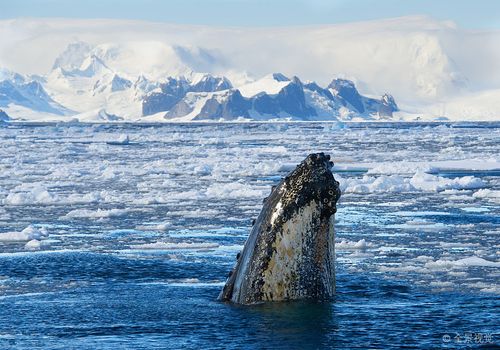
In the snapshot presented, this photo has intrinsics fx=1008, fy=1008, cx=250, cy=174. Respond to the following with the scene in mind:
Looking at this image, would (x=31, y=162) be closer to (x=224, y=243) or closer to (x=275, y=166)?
(x=275, y=166)

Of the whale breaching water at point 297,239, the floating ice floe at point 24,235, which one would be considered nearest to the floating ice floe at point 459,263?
the whale breaching water at point 297,239

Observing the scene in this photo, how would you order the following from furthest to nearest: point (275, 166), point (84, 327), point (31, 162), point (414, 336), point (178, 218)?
point (31, 162) < point (275, 166) < point (178, 218) < point (84, 327) < point (414, 336)

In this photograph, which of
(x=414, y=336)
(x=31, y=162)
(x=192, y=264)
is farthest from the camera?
(x=31, y=162)

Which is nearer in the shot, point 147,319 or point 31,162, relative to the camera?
point 147,319

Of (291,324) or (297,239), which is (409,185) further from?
(291,324)

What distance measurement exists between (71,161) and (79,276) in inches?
1299

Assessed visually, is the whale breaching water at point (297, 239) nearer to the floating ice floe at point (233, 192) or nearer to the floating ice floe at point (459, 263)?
the floating ice floe at point (459, 263)

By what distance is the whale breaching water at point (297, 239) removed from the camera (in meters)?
8.93

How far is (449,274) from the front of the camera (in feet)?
40.3

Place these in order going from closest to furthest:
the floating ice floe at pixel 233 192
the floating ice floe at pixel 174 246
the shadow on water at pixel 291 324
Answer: the shadow on water at pixel 291 324 → the floating ice floe at pixel 174 246 → the floating ice floe at pixel 233 192

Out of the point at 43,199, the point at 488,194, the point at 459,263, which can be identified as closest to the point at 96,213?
the point at 43,199

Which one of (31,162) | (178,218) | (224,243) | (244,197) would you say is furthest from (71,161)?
(224,243)

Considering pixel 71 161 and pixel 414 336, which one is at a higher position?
pixel 71 161

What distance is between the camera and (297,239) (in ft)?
29.4
